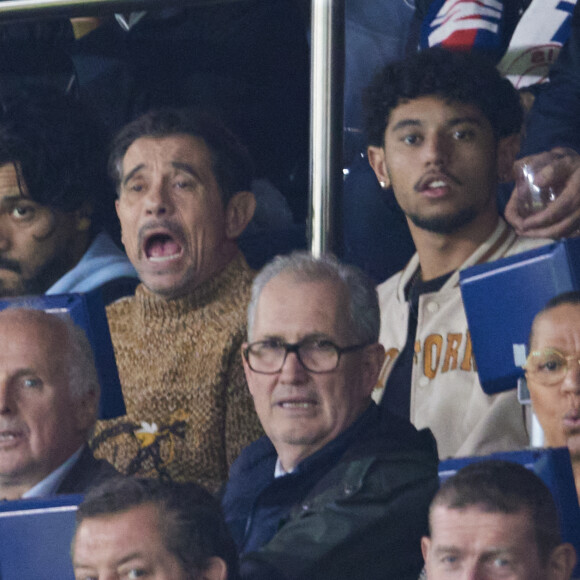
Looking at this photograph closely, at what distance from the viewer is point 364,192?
2.17m

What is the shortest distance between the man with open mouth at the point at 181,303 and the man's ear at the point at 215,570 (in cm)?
20

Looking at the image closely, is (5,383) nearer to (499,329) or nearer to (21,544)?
(21,544)

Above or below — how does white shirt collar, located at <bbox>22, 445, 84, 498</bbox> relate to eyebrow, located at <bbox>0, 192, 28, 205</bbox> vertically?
below

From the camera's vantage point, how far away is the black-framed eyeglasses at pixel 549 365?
6.22 feet

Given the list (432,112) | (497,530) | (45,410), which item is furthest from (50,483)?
(432,112)

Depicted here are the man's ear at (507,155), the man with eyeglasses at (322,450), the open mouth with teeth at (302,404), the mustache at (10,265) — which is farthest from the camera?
the mustache at (10,265)

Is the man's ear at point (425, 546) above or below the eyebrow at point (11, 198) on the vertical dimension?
below

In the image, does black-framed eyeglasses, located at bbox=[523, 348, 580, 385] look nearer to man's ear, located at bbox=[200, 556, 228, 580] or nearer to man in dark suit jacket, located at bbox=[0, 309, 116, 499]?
man's ear, located at bbox=[200, 556, 228, 580]

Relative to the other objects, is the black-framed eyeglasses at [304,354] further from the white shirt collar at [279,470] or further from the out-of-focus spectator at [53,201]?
the out-of-focus spectator at [53,201]

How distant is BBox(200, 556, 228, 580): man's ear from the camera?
190cm

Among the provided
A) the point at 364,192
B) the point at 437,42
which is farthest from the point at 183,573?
the point at 437,42

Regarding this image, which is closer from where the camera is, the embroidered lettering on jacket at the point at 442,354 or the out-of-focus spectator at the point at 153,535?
the out-of-focus spectator at the point at 153,535

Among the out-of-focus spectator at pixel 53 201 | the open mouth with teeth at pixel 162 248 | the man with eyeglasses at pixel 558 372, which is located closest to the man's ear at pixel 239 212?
the open mouth with teeth at pixel 162 248

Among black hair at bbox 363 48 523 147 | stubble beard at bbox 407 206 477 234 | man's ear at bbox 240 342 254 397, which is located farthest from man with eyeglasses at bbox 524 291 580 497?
man's ear at bbox 240 342 254 397
